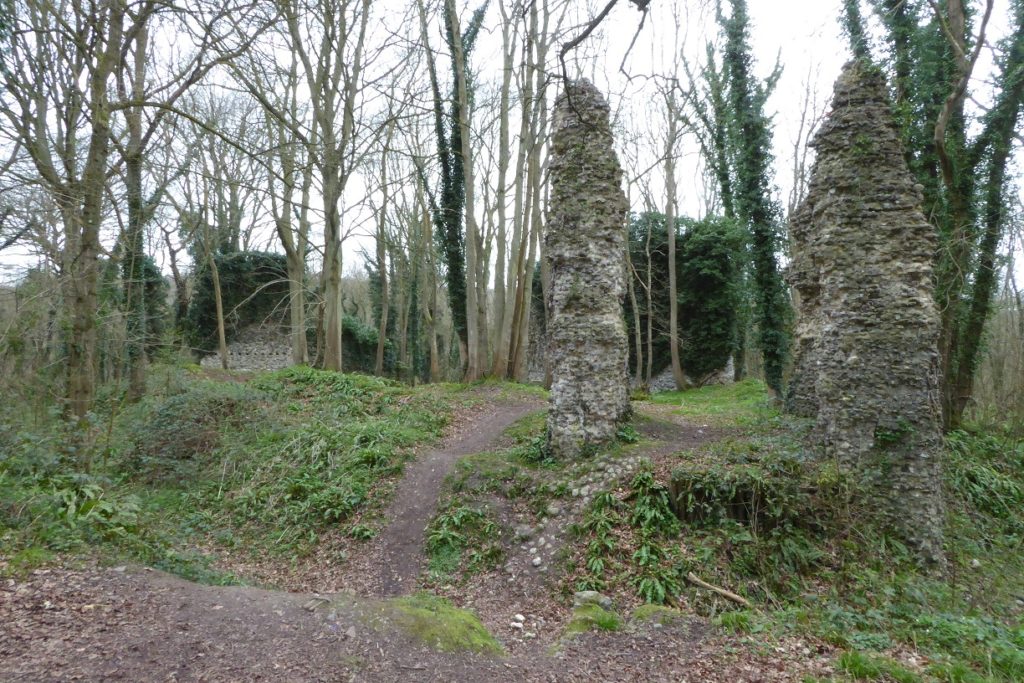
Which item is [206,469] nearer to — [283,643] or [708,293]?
[283,643]

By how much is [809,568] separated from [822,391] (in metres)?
2.22

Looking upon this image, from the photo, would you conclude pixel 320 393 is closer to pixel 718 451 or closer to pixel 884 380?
pixel 718 451

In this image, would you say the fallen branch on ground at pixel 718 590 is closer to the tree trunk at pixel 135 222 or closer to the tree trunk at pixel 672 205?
the tree trunk at pixel 135 222

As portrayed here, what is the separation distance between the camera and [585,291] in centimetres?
870

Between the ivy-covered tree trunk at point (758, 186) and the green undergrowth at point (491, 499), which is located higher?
the ivy-covered tree trunk at point (758, 186)

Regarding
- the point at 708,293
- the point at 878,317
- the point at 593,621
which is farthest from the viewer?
the point at 708,293

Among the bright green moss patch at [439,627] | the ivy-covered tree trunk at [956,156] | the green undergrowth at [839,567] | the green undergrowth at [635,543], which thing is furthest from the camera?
the ivy-covered tree trunk at [956,156]

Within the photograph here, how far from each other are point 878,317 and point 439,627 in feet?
19.5

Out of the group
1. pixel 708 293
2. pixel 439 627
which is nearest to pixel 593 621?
pixel 439 627

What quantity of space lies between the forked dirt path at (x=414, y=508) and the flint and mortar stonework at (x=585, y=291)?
6.56 feet

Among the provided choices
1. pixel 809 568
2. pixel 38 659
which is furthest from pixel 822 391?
pixel 38 659

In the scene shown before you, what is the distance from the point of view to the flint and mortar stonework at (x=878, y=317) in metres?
6.64

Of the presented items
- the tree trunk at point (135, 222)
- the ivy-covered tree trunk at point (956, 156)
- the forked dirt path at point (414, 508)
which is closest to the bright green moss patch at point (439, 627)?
the forked dirt path at point (414, 508)

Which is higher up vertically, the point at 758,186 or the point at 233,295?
the point at 758,186
